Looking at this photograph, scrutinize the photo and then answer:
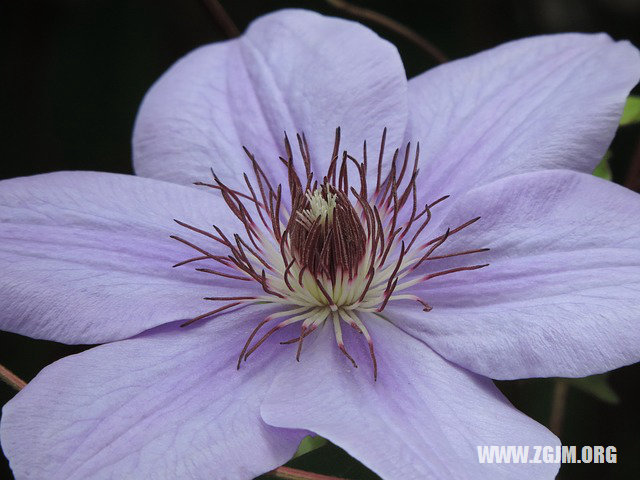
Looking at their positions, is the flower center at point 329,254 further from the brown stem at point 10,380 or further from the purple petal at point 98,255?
the brown stem at point 10,380

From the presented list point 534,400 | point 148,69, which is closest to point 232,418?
point 534,400

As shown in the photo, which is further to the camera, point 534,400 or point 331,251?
point 534,400

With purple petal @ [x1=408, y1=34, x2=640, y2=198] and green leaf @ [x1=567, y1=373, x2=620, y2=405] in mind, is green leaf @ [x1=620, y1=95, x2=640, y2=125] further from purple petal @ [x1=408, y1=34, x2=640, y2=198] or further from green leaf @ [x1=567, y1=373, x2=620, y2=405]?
green leaf @ [x1=567, y1=373, x2=620, y2=405]

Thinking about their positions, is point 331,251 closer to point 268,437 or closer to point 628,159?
point 268,437

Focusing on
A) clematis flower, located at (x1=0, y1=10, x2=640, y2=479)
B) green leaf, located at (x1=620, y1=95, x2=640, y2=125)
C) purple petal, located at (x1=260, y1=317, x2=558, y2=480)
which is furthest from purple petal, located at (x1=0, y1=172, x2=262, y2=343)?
green leaf, located at (x1=620, y1=95, x2=640, y2=125)

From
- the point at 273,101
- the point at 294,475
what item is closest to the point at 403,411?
the point at 294,475

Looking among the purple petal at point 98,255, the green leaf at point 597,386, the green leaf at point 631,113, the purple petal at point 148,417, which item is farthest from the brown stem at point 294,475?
the green leaf at point 631,113

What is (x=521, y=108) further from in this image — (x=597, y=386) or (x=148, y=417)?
(x=148, y=417)
